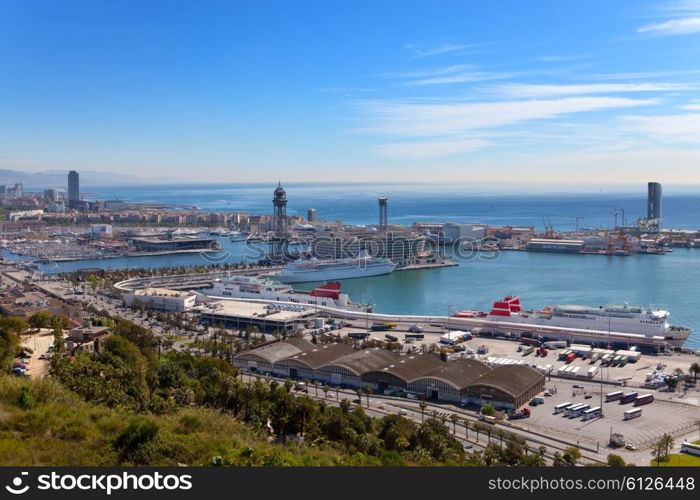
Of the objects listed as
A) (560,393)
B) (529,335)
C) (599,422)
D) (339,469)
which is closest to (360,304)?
(529,335)

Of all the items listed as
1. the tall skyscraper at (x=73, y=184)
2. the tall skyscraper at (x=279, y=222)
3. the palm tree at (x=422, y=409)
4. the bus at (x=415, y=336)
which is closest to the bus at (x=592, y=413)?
Answer: the palm tree at (x=422, y=409)

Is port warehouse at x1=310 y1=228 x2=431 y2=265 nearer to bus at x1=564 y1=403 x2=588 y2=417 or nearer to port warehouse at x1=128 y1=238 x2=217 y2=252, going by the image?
port warehouse at x1=128 y1=238 x2=217 y2=252

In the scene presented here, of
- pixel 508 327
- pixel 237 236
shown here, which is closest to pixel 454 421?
pixel 508 327

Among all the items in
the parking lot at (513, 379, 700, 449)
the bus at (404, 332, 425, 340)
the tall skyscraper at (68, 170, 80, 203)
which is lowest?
the parking lot at (513, 379, 700, 449)

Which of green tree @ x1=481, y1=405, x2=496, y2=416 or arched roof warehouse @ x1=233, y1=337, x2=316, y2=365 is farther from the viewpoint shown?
arched roof warehouse @ x1=233, y1=337, x2=316, y2=365

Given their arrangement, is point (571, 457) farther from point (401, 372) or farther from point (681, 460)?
point (401, 372)

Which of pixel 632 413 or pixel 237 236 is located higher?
pixel 237 236

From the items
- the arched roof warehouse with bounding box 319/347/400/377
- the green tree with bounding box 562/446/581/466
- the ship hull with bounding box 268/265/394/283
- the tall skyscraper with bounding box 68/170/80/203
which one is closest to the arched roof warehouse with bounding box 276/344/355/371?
the arched roof warehouse with bounding box 319/347/400/377
